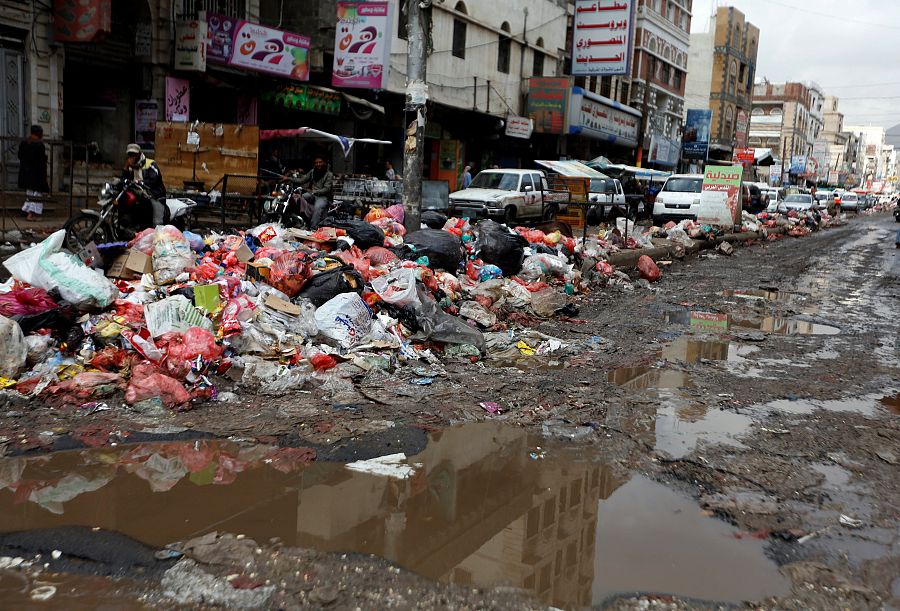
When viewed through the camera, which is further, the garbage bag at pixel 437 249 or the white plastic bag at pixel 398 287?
the garbage bag at pixel 437 249

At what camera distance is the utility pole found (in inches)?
400

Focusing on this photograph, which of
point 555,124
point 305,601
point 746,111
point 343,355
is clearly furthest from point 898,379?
point 746,111

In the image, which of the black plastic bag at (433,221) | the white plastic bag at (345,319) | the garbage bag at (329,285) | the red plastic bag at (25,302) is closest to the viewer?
the red plastic bag at (25,302)

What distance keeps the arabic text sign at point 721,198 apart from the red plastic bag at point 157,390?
1802 centimetres

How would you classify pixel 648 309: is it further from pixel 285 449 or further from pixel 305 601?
pixel 305 601

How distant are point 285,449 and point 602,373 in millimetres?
3146

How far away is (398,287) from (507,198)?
10608mm

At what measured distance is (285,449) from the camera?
15.0ft

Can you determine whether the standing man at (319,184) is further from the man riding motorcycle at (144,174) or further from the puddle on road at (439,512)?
the puddle on road at (439,512)

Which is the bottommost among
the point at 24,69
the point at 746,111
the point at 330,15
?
the point at 24,69

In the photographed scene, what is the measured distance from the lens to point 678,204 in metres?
21.6

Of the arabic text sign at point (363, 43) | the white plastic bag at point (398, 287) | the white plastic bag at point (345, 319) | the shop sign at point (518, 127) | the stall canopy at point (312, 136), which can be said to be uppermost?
the arabic text sign at point (363, 43)

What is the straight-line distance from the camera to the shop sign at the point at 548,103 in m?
30.0

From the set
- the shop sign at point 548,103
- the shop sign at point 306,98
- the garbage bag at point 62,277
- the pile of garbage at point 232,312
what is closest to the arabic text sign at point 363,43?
the shop sign at point 306,98
